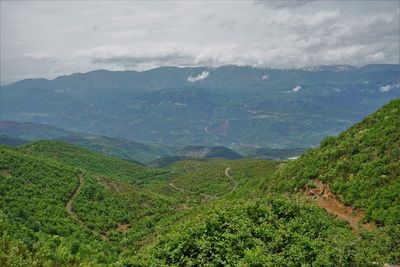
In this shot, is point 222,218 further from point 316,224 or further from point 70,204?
point 70,204

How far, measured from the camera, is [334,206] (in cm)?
3681

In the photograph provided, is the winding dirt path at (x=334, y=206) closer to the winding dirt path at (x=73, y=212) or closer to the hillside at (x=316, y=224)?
the hillside at (x=316, y=224)

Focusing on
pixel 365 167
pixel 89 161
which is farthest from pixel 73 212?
pixel 89 161

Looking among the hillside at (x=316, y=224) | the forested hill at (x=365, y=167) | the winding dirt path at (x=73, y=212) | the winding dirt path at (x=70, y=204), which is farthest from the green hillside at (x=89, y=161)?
the hillside at (x=316, y=224)

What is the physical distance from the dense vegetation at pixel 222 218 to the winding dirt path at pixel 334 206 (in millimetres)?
752

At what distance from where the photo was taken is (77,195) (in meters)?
69.2

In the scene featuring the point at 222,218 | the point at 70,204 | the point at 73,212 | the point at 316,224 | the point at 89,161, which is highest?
the point at 222,218

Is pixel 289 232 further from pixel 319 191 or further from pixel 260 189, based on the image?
pixel 260 189

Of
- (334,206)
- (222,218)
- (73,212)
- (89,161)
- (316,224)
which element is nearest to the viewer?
(222,218)

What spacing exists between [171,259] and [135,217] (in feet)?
143

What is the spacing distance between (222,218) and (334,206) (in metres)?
14.2

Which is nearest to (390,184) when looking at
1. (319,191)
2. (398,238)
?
(319,191)

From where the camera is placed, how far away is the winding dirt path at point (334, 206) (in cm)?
3231

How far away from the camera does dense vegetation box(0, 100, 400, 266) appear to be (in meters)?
23.5
